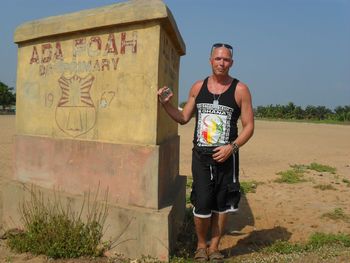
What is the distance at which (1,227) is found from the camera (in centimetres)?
455

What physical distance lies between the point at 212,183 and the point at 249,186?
4.23 metres

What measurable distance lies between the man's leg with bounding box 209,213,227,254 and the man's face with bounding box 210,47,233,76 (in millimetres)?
1266

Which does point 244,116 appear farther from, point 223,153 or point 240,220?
point 240,220

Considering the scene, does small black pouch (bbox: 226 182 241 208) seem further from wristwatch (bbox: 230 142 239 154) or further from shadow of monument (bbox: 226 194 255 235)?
shadow of monument (bbox: 226 194 255 235)

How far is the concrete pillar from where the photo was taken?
379 centimetres

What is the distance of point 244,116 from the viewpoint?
3740 mm

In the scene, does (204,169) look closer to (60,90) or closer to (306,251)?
(306,251)

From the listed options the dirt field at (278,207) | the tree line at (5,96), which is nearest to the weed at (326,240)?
the dirt field at (278,207)

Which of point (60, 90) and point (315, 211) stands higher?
point (60, 90)

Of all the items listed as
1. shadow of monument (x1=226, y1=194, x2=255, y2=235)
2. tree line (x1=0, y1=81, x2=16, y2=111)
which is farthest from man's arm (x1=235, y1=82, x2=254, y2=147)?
tree line (x1=0, y1=81, x2=16, y2=111)

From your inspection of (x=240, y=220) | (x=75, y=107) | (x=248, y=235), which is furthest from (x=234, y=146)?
(x=240, y=220)

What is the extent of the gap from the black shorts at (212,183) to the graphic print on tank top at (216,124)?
0.30 ft

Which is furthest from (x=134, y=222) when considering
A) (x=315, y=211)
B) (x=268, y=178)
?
(x=268, y=178)

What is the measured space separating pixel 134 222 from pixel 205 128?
3.35 feet
